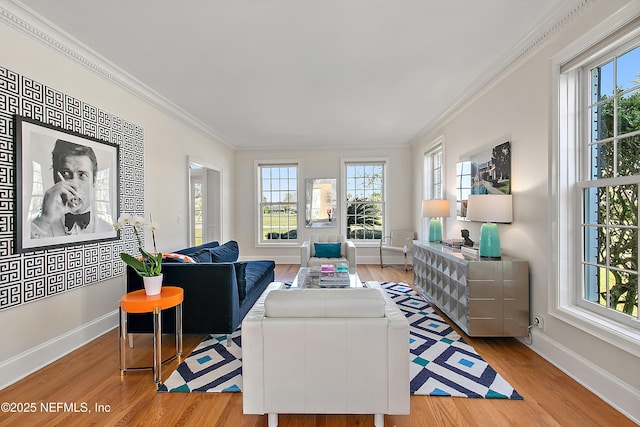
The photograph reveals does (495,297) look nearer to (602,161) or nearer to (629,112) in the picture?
(602,161)

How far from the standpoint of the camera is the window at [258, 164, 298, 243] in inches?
255

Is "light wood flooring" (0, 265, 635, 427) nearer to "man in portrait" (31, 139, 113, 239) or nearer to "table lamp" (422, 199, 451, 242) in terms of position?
"man in portrait" (31, 139, 113, 239)

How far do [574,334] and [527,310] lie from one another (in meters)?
0.44

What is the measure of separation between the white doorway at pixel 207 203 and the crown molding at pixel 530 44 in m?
4.50

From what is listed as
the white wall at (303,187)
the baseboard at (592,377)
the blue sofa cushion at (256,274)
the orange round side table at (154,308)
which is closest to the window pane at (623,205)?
the baseboard at (592,377)

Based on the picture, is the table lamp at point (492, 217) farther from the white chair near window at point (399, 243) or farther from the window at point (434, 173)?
the white chair near window at point (399, 243)

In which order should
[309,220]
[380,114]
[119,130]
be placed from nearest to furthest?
[119,130] → [380,114] → [309,220]

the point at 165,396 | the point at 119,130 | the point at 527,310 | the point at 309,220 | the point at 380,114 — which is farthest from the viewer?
the point at 309,220

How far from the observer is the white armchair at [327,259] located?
4410mm

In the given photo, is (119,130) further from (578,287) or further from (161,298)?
(578,287)

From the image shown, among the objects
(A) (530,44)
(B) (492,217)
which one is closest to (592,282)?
(B) (492,217)

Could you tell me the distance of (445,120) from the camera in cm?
429

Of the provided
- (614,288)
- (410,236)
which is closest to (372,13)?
(614,288)

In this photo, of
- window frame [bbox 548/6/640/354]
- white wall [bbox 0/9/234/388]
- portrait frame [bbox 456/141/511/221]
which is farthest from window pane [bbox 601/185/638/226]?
white wall [bbox 0/9/234/388]
